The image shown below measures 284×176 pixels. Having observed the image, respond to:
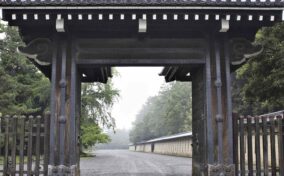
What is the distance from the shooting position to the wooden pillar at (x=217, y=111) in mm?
9398

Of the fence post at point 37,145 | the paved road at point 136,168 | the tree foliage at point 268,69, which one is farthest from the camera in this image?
the paved road at point 136,168

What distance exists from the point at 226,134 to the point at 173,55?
8.08 ft

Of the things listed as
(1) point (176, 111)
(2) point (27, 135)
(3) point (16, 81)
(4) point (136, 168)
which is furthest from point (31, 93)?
(1) point (176, 111)

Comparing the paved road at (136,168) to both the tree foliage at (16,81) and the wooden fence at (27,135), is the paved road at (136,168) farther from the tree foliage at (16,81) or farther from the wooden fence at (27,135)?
the wooden fence at (27,135)

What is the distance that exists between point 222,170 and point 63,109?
4.28m

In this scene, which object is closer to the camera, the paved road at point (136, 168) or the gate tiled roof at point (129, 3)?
the gate tiled roof at point (129, 3)

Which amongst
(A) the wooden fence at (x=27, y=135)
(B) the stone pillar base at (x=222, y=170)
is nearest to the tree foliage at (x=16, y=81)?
(A) the wooden fence at (x=27, y=135)

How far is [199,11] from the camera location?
8875 mm

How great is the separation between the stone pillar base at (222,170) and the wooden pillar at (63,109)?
3.53 meters

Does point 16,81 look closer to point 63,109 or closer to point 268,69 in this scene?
point 268,69

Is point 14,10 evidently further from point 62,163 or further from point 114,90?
point 114,90

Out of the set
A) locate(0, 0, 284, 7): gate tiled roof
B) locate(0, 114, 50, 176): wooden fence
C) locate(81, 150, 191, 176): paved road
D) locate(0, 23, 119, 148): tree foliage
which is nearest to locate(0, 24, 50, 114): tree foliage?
locate(0, 23, 119, 148): tree foliage

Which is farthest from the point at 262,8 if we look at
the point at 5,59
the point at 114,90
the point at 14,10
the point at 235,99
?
the point at 235,99

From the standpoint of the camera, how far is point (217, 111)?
9.59m
